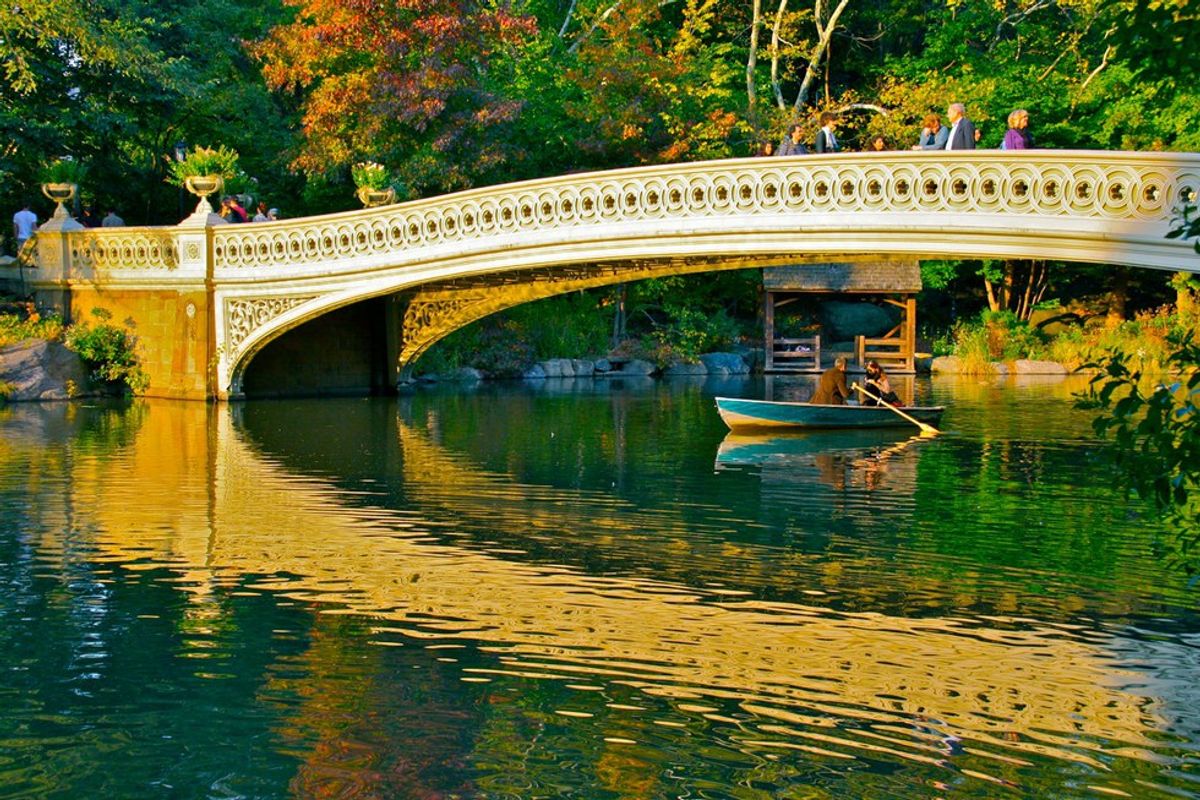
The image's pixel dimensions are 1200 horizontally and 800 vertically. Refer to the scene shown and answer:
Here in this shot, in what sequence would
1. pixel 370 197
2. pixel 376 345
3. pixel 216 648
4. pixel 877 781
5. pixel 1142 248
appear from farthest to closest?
pixel 376 345
pixel 370 197
pixel 1142 248
pixel 216 648
pixel 877 781

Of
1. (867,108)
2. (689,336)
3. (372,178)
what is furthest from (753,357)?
(372,178)

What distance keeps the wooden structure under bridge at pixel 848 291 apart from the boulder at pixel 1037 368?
2.22 meters

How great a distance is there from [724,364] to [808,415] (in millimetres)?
15359

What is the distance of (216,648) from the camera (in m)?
7.47

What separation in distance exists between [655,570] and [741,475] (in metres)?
4.84

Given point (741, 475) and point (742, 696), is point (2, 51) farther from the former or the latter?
point (742, 696)

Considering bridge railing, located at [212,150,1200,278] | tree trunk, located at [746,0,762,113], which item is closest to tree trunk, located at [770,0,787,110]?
tree trunk, located at [746,0,762,113]

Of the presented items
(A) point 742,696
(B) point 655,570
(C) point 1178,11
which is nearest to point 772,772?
Result: (A) point 742,696

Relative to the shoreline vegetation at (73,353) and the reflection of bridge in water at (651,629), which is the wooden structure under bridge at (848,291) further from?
the reflection of bridge in water at (651,629)

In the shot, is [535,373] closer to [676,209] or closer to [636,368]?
[636,368]

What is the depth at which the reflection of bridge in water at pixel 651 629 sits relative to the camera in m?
6.27

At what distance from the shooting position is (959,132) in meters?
16.9

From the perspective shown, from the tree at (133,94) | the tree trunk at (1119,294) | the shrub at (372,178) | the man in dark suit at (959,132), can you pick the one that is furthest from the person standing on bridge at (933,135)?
the tree trunk at (1119,294)

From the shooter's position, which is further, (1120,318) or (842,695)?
(1120,318)
